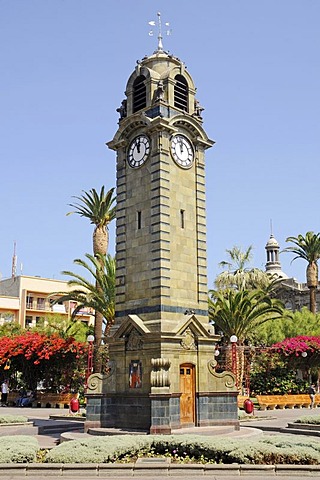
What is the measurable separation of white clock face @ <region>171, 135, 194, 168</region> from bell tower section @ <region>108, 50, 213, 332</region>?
46 millimetres

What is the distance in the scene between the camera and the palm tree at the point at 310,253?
62938 millimetres

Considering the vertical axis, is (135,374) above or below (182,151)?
below

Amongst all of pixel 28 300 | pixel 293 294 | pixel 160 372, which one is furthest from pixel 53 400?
pixel 293 294

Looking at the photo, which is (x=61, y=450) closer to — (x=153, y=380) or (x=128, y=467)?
(x=128, y=467)

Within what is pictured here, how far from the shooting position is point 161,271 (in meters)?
24.7

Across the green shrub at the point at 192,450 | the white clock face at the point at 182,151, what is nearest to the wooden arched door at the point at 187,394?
the green shrub at the point at 192,450

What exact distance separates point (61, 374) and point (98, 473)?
3244 cm

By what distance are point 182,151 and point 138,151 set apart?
6.78ft

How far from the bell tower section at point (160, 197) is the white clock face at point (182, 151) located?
0.15 ft

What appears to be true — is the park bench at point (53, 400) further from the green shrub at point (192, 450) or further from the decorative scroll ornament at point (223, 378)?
the green shrub at point (192, 450)

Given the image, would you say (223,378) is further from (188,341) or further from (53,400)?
(53,400)

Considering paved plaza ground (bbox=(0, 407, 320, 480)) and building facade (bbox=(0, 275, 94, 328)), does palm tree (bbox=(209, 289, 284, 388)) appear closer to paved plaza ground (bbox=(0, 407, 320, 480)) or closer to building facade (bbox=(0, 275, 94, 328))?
paved plaza ground (bbox=(0, 407, 320, 480))

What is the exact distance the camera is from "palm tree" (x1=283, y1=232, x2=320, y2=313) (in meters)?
62.9

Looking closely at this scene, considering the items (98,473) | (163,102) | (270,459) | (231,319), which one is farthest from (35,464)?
(231,319)
